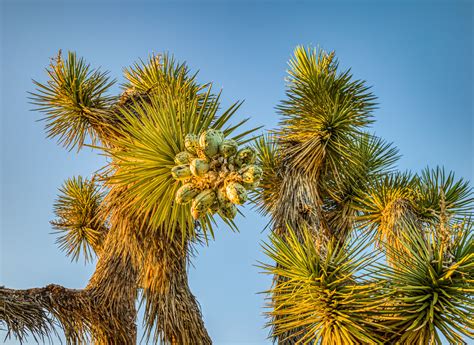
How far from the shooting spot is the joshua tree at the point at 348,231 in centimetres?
307

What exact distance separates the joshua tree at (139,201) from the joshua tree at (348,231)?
2.45 feet

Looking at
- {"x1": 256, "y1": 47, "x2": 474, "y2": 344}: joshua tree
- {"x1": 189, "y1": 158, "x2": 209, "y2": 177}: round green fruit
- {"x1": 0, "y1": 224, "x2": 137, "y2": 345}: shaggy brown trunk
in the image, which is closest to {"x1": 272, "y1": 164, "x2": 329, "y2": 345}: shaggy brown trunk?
{"x1": 256, "y1": 47, "x2": 474, "y2": 344}: joshua tree

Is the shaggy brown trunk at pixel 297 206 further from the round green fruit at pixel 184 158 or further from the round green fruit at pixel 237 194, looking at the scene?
the round green fruit at pixel 237 194

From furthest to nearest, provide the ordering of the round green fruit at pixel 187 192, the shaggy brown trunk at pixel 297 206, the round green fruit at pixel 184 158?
the shaggy brown trunk at pixel 297 206
the round green fruit at pixel 184 158
the round green fruit at pixel 187 192

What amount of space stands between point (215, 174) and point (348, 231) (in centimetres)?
301

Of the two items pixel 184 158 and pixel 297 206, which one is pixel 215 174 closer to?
pixel 184 158

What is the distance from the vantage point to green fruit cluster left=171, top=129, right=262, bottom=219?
7.75 ft

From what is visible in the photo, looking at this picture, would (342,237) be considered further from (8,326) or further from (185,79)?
(8,326)

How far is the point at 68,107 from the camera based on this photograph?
433 centimetres

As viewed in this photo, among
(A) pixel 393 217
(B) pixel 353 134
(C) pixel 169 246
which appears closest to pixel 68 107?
(C) pixel 169 246

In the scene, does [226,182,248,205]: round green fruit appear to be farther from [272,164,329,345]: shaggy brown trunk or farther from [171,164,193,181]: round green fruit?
[272,164,329,345]: shaggy brown trunk

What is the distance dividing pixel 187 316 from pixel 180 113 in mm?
1693

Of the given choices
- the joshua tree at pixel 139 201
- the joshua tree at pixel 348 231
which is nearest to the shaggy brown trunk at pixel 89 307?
the joshua tree at pixel 139 201

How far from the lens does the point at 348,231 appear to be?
16.8 ft
